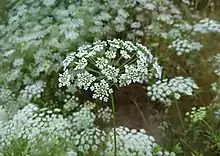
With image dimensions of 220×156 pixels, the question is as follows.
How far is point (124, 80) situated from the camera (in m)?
1.70

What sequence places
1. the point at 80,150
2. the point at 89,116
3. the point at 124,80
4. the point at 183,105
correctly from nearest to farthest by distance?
the point at 124,80, the point at 80,150, the point at 89,116, the point at 183,105

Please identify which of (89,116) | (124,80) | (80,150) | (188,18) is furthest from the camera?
(188,18)

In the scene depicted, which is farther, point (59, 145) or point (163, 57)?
point (163, 57)

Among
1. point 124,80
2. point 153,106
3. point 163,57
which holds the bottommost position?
point 153,106

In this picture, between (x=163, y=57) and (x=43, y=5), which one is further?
(x=43, y=5)

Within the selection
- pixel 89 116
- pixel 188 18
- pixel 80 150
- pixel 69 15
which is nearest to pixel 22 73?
pixel 69 15

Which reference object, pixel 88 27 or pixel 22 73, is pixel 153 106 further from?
pixel 22 73

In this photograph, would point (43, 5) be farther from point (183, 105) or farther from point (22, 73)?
point (183, 105)

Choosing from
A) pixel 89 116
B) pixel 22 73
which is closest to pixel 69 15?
pixel 22 73

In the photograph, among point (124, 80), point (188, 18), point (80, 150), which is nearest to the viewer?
point (124, 80)

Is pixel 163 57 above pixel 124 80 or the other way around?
the other way around

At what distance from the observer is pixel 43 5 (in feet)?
9.44

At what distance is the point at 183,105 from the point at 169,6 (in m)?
0.61

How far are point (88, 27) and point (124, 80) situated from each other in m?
1.02
